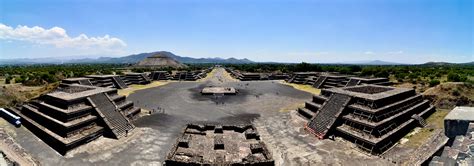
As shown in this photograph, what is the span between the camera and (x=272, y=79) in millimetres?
82125

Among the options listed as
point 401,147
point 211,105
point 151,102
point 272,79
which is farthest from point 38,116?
point 272,79

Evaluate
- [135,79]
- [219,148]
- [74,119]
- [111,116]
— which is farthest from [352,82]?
[135,79]

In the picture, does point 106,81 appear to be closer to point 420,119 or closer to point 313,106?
point 313,106

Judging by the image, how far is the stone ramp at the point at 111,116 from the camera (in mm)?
23000

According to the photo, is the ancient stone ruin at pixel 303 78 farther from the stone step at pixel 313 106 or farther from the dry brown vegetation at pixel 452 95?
the stone step at pixel 313 106

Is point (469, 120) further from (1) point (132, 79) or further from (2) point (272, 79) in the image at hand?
(2) point (272, 79)

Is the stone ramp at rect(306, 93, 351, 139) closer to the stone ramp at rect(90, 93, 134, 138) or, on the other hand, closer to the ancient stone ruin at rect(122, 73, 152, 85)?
the stone ramp at rect(90, 93, 134, 138)

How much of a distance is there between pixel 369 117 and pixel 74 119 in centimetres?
2325

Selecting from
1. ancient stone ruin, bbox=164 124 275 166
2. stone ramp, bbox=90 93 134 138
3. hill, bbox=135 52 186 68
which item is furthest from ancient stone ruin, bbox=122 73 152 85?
hill, bbox=135 52 186 68

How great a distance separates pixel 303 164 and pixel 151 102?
27.2 meters

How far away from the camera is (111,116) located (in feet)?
81.3

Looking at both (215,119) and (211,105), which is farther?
(211,105)

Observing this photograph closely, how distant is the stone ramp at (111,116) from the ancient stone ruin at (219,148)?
5.51m

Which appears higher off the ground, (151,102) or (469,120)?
(469,120)
